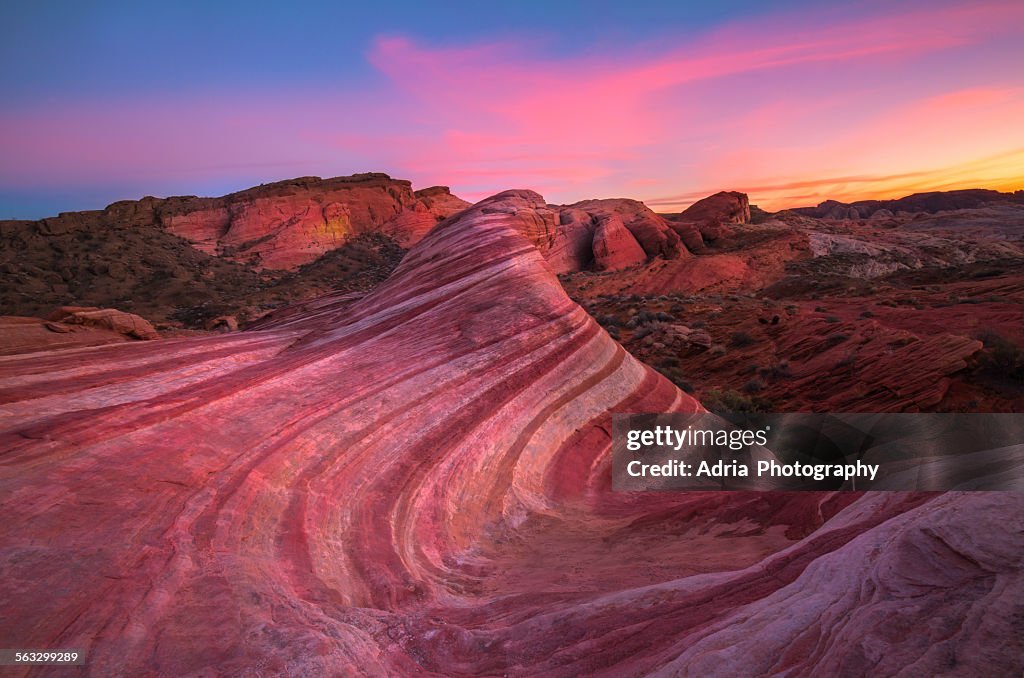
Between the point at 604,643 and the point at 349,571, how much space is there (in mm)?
2270

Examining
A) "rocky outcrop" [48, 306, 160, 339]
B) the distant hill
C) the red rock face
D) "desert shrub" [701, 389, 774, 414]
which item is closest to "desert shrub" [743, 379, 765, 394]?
"desert shrub" [701, 389, 774, 414]

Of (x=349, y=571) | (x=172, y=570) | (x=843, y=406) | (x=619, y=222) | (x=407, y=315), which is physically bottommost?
(x=843, y=406)

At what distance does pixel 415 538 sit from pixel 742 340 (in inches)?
783

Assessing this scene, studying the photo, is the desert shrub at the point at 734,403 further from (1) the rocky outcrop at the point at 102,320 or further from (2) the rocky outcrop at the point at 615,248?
(2) the rocky outcrop at the point at 615,248

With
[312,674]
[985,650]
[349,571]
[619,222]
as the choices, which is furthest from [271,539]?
[619,222]

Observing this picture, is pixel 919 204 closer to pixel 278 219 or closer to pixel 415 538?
pixel 278 219

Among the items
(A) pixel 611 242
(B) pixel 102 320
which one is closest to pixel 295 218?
(A) pixel 611 242

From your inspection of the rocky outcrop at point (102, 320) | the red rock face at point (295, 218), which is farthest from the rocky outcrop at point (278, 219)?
the rocky outcrop at point (102, 320)

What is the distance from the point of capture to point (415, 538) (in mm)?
5215

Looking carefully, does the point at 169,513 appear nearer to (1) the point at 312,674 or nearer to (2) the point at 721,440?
(1) the point at 312,674

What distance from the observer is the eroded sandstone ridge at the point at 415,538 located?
269cm

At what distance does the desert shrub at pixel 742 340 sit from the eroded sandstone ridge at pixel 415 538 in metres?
15.3

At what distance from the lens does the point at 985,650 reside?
6.80 ft

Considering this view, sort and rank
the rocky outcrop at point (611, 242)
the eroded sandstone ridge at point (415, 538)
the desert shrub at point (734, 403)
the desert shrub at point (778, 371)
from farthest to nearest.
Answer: the rocky outcrop at point (611, 242), the desert shrub at point (778, 371), the desert shrub at point (734, 403), the eroded sandstone ridge at point (415, 538)
